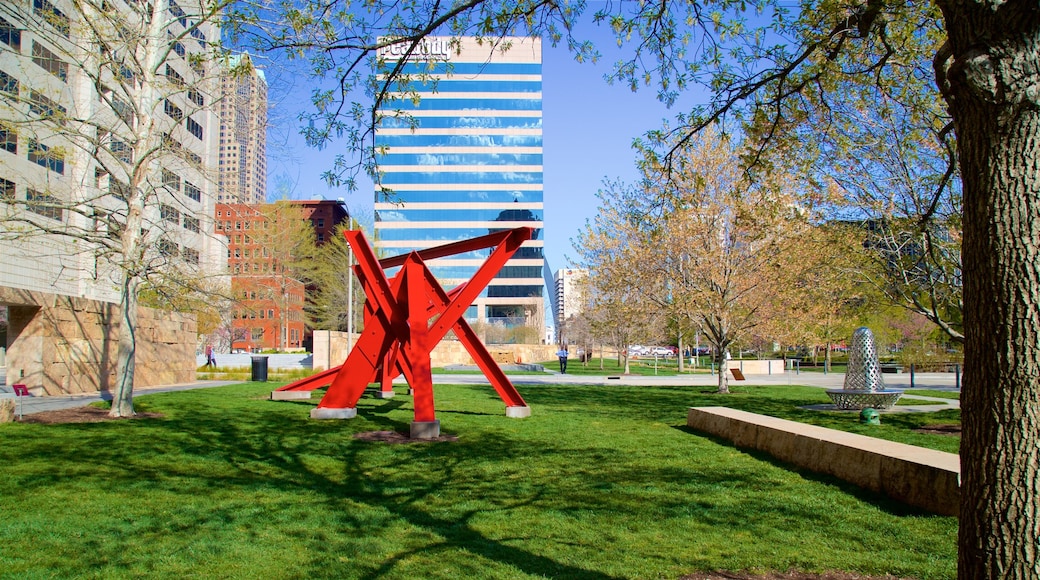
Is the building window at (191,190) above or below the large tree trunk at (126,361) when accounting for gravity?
above

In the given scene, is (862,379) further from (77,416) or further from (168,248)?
(77,416)

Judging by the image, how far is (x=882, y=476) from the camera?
22.5ft

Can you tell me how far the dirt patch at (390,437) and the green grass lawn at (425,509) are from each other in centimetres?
28

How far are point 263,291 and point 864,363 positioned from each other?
58.4 ft

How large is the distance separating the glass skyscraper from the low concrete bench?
74.9 m

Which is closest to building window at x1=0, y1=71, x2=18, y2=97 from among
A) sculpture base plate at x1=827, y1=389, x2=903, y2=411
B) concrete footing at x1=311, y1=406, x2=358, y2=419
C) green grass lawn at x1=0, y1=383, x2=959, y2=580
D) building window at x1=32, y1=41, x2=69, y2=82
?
building window at x1=32, y1=41, x2=69, y2=82

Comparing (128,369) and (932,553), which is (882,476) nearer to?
(932,553)

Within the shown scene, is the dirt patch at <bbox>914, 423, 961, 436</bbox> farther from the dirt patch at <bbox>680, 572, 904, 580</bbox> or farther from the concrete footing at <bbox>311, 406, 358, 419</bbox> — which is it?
the concrete footing at <bbox>311, 406, 358, 419</bbox>

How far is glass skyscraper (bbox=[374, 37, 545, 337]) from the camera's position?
86.1m

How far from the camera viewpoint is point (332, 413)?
12727 mm

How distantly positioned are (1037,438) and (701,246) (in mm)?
20208

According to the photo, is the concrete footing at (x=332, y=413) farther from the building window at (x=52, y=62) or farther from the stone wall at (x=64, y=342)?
the stone wall at (x=64, y=342)

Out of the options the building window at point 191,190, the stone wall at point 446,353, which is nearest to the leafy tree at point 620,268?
the stone wall at point 446,353

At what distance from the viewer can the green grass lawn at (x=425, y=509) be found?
4680 mm
